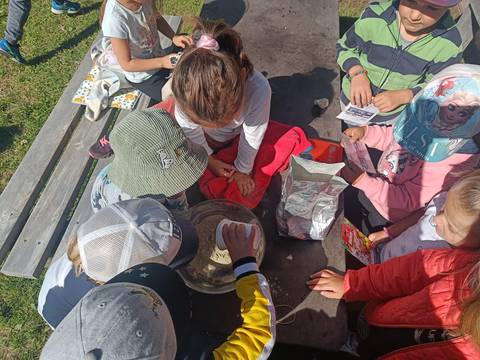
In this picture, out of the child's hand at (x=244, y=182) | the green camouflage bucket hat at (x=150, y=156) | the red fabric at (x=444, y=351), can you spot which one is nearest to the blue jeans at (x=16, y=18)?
the green camouflage bucket hat at (x=150, y=156)

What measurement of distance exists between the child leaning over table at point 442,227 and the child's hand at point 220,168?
87 centimetres

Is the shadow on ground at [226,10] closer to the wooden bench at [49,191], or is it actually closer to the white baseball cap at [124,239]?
the wooden bench at [49,191]

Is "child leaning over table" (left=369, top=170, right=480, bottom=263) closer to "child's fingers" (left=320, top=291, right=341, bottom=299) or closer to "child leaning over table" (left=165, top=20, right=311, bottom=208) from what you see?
"child's fingers" (left=320, top=291, right=341, bottom=299)

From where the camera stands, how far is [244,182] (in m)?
1.82

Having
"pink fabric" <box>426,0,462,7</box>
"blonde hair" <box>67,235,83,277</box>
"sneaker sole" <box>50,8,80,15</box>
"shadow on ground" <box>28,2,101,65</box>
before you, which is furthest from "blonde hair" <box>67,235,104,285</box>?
"sneaker sole" <box>50,8,80,15</box>

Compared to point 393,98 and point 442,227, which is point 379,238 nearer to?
point 442,227

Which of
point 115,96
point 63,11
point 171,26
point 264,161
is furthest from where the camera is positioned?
point 63,11

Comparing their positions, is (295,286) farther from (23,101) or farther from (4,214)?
(23,101)

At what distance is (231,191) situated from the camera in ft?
5.98

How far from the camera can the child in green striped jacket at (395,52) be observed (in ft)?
6.32

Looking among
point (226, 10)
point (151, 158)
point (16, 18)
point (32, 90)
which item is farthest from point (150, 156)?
point (16, 18)

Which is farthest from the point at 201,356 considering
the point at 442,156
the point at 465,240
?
the point at 442,156

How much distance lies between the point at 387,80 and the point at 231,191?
120cm

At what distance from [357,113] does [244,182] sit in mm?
804
